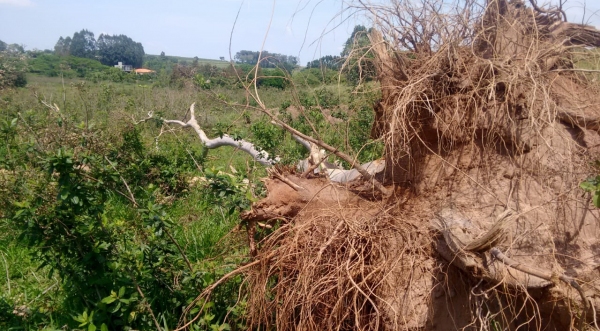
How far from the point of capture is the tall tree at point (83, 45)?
34.7 m

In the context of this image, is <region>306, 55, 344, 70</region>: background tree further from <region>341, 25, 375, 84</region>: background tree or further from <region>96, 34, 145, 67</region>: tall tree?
<region>96, 34, 145, 67</region>: tall tree

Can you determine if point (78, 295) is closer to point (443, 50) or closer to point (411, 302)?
point (411, 302)

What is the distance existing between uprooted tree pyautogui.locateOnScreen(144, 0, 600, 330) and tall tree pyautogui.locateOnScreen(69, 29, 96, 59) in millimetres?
33746

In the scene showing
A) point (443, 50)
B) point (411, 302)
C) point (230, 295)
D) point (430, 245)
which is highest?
point (443, 50)

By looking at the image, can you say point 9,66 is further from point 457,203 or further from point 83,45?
point 83,45

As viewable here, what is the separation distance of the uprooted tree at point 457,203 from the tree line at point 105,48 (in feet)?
107

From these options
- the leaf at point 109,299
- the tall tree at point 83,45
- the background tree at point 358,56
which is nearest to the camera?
the leaf at point 109,299

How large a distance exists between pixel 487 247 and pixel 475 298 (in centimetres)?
30

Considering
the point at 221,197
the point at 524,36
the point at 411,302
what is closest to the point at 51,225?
the point at 221,197

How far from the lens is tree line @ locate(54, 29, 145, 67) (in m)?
33.8

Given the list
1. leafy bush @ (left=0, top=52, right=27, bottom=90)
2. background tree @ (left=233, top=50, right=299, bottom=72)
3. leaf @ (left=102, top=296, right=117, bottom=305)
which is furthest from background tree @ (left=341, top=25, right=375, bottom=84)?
leafy bush @ (left=0, top=52, right=27, bottom=90)

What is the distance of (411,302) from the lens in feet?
8.80

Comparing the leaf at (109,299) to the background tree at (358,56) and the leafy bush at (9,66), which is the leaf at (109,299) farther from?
the leafy bush at (9,66)

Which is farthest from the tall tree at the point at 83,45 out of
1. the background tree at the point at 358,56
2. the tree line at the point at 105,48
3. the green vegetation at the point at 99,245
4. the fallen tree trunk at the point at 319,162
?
the background tree at the point at 358,56
